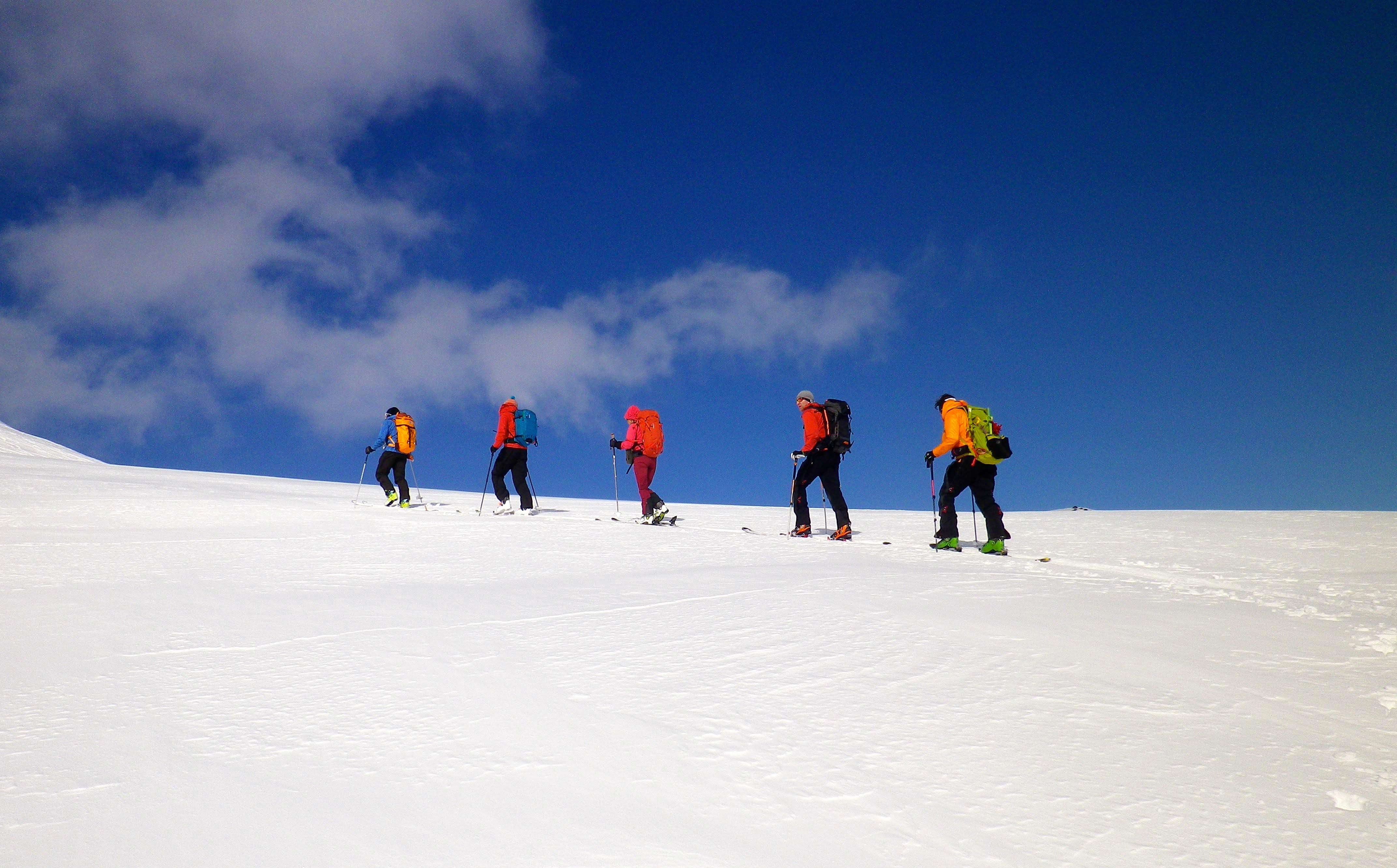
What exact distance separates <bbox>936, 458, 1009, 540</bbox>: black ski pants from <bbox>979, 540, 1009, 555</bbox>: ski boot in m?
0.09

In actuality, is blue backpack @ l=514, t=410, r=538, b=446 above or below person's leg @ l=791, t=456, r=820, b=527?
above

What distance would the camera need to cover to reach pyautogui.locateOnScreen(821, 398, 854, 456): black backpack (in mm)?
10852

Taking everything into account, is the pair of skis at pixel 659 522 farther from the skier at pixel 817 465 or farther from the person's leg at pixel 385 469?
the person's leg at pixel 385 469

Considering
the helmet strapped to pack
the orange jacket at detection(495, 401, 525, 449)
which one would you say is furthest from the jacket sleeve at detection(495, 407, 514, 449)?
the helmet strapped to pack

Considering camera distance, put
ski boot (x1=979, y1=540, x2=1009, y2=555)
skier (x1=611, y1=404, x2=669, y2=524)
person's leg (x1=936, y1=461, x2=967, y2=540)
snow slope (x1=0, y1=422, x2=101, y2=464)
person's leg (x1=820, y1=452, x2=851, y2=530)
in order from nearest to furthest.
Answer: ski boot (x1=979, y1=540, x2=1009, y2=555) < person's leg (x1=936, y1=461, x2=967, y2=540) < person's leg (x1=820, y1=452, x2=851, y2=530) < skier (x1=611, y1=404, x2=669, y2=524) < snow slope (x1=0, y1=422, x2=101, y2=464)

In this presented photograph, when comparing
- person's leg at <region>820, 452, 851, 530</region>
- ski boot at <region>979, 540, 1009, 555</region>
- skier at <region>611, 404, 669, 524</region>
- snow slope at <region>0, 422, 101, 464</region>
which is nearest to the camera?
ski boot at <region>979, 540, 1009, 555</region>

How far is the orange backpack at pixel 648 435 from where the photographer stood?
13.0 meters

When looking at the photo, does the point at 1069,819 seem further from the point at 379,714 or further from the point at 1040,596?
the point at 1040,596

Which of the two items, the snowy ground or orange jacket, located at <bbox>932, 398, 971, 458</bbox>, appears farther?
orange jacket, located at <bbox>932, 398, 971, 458</bbox>

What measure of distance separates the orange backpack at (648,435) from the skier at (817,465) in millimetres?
2804

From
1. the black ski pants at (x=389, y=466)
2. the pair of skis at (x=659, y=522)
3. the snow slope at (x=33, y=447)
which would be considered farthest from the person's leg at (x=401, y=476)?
the snow slope at (x=33, y=447)

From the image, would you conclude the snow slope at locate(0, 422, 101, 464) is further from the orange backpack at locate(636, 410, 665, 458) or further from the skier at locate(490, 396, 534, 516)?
the orange backpack at locate(636, 410, 665, 458)

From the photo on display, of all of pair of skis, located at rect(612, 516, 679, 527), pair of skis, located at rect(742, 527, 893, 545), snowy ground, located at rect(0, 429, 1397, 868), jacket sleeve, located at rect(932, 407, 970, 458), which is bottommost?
snowy ground, located at rect(0, 429, 1397, 868)

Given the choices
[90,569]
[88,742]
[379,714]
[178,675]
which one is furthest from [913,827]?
[90,569]
